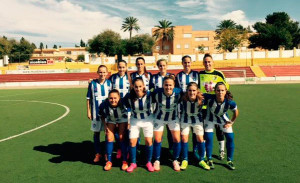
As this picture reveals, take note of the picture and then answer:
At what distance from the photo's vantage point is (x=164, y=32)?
68.8 m

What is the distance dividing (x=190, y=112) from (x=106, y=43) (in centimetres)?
5815

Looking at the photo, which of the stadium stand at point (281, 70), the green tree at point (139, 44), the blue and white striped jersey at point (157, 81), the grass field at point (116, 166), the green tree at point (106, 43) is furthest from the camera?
the green tree at point (139, 44)

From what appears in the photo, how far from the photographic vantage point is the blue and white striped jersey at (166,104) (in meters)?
4.41

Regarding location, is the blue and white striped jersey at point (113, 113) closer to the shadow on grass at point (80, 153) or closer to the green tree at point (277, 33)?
the shadow on grass at point (80, 153)

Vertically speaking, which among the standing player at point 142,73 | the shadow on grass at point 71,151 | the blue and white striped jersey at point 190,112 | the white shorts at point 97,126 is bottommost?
the shadow on grass at point 71,151

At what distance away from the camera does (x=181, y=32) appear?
228 feet

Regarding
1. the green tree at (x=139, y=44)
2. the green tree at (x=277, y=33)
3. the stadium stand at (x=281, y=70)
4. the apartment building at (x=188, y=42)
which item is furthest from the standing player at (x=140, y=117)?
the apartment building at (x=188, y=42)

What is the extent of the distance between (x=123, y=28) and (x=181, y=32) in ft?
63.7

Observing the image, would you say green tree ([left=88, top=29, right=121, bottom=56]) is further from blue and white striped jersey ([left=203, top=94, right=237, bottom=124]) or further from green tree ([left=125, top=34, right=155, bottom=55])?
blue and white striped jersey ([left=203, top=94, right=237, bottom=124])

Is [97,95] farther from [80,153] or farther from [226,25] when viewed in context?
[226,25]

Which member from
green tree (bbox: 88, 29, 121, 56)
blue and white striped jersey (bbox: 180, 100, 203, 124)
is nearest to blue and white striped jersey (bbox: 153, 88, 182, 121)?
blue and white striped jersey (bbox: 180, 100, 203, 124)

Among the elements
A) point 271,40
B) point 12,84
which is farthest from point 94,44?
point 271,40

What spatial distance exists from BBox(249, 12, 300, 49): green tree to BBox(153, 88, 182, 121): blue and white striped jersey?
6404cm

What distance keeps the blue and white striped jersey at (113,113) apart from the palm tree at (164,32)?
66210 millimetres
